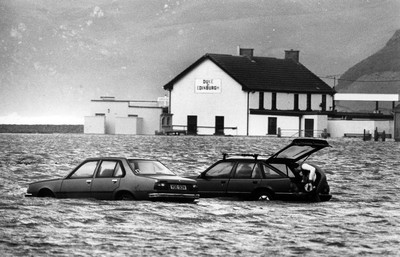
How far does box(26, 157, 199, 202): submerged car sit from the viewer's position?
25.0 metres

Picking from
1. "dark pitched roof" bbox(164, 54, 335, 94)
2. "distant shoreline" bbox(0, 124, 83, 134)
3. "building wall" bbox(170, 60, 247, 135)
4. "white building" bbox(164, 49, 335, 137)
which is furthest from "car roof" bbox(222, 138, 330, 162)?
"distant shoreline" bbox(0, 124, 83, 134)

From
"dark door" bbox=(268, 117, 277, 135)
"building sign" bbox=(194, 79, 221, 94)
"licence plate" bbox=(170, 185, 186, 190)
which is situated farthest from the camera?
"building sign" bbox=(194, 79, 221, 94)

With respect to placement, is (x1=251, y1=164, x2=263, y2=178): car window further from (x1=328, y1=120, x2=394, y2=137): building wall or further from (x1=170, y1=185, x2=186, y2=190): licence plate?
(x1=328, y1=120, x2=394, y2=137): building wall

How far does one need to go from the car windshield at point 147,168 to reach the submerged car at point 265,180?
171 centimetres

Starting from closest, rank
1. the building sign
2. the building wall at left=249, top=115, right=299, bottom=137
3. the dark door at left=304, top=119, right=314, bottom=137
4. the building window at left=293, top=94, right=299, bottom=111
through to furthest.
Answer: the building wall at left=249, top=115, right=299, bottom=137 → the dark door at left=304, top=119, right=314, bottom=137 → the building sign → the building window at left=293, top=94, right=299, bottom=111

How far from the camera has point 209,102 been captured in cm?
11812

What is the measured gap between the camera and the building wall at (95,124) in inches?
4921

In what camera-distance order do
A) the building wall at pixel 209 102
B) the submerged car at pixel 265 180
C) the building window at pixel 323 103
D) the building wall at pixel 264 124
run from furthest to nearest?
1. the building window at pixel 323 103
2. the building wall at pixel 209 102
3. the building wall at pixel 264 124
4. the submerged car at pixel 265 180

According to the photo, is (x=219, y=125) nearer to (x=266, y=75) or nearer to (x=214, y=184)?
(x=266, y=75)

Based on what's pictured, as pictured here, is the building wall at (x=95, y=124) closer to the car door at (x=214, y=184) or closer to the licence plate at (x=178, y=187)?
the car door at (x=214, y=184)

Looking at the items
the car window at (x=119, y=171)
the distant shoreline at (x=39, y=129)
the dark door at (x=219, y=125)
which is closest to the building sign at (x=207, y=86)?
the dark door at (x=219, y=125)

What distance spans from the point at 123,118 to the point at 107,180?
98122 mm

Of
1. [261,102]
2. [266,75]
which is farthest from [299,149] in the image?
[266,75]

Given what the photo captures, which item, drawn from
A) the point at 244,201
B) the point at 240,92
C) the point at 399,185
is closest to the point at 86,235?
the point at 244,201
